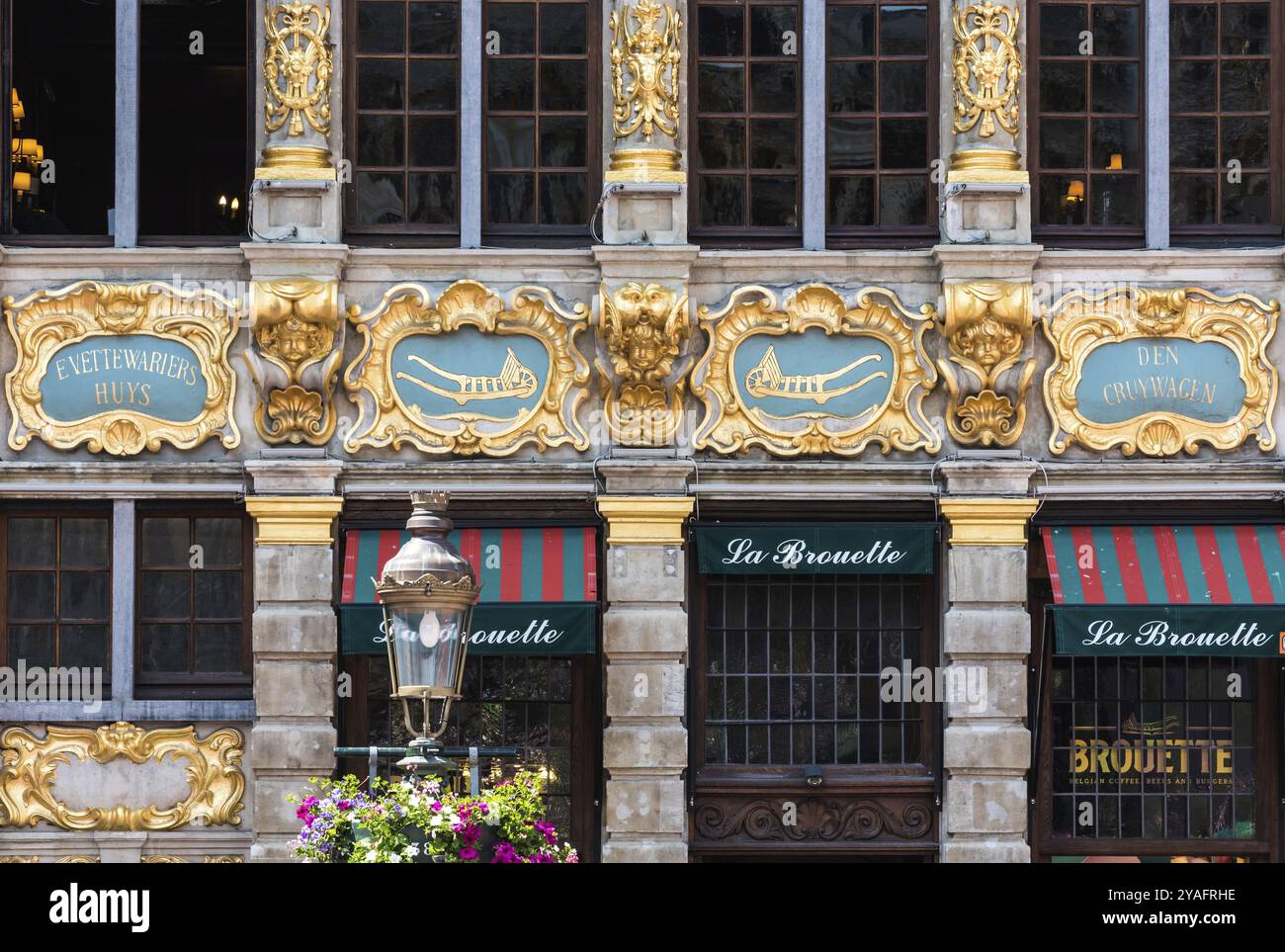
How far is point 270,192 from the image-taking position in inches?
703

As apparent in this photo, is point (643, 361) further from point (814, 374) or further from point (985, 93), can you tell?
point (985, 93)

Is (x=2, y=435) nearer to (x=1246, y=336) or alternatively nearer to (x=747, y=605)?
(x=747, y=605)

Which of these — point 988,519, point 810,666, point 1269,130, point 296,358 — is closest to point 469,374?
point 296,358

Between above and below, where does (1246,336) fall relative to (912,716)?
above

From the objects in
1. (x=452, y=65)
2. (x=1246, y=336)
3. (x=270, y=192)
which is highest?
(x=452, y=65)

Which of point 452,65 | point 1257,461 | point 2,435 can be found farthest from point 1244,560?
point 2,435

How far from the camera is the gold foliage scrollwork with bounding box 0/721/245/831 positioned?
58.2 ft

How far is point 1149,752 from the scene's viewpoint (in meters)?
18.1

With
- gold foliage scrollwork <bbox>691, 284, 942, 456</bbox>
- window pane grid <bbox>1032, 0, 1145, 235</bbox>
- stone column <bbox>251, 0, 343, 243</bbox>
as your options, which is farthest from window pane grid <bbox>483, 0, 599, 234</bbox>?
window pane grid <bbox>1032, 0, 1145, 235</bbox>

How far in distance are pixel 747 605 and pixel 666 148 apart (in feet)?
12.2

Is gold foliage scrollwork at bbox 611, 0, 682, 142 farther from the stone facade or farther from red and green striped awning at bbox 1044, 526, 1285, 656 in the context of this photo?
red and green striped awning at bbox 1044, 526, 1285, 656

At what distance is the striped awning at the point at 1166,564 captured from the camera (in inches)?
689

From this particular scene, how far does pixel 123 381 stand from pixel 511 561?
3438mm
